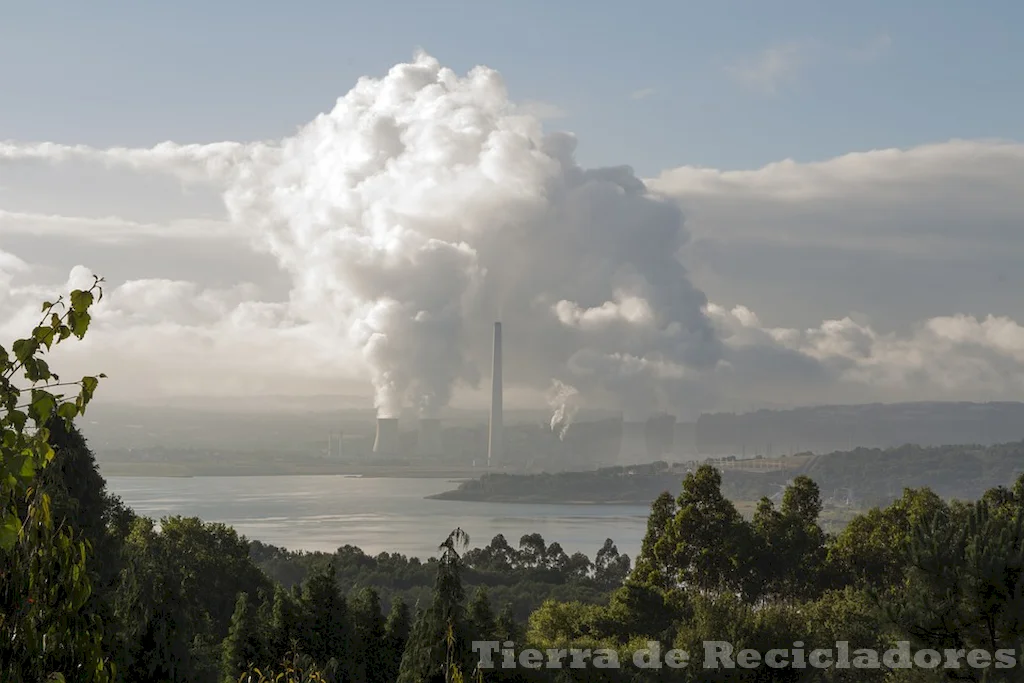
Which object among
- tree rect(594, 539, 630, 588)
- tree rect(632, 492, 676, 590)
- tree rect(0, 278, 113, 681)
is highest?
tree rect(0, 278, 113, 681)

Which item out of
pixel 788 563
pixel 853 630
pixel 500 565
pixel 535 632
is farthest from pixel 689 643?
pixel 500 565

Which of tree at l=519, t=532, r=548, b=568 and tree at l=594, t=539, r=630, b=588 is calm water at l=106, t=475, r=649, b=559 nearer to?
tree at l=519, t=532, r=548, b=568

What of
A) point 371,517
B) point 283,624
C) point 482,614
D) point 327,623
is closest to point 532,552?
point 327,623

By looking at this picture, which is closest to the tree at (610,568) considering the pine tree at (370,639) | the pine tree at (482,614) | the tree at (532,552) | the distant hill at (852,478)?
the tree at (532,552)

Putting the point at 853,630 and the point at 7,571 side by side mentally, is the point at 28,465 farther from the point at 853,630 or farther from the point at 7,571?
A: the point at 853,630

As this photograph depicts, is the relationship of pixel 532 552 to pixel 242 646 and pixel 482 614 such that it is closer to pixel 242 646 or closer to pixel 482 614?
pixel 242 646

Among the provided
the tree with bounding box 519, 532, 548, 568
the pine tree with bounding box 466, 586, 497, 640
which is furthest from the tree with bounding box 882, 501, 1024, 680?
the tree with bounding box 519, 532, 548, 568
